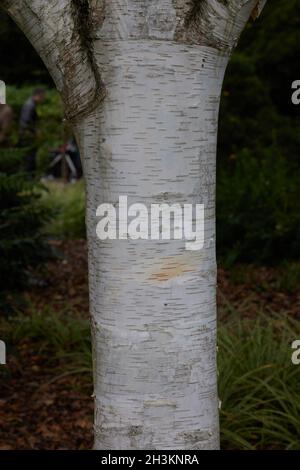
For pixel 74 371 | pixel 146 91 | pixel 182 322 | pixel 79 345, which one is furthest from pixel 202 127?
pixel 79 345

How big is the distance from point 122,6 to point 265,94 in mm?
7662

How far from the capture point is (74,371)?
4316 mm

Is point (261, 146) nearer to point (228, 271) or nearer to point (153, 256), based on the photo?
point (228, 271)

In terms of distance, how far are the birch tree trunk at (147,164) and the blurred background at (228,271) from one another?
1.60m

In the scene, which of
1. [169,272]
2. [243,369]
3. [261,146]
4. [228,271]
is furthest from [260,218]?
[169,272]

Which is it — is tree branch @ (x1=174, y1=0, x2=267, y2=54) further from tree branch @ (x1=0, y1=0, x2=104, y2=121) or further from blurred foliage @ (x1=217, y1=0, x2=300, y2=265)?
blurred foliage @ (x1=217, y1=0, x2=300, y2=265)

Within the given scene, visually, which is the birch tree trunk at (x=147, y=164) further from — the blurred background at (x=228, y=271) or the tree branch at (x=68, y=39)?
the blurred background at (x=228, y=271)

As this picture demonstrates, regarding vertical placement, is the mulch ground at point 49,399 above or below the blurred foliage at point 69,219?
below

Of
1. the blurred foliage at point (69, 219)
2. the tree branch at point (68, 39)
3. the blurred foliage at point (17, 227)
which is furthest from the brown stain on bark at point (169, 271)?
the blurred foliage at point (69, 219)

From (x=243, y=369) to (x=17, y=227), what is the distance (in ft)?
7.19

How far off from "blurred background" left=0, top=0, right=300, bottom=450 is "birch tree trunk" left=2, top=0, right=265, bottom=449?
160cm

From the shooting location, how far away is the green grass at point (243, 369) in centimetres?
365

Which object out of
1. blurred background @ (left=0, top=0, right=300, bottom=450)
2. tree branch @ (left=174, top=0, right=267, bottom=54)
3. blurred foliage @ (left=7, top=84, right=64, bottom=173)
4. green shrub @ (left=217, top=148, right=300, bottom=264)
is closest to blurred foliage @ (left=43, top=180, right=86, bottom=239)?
blurred background @ (left=0, top=0, right=300, bottom=450)
